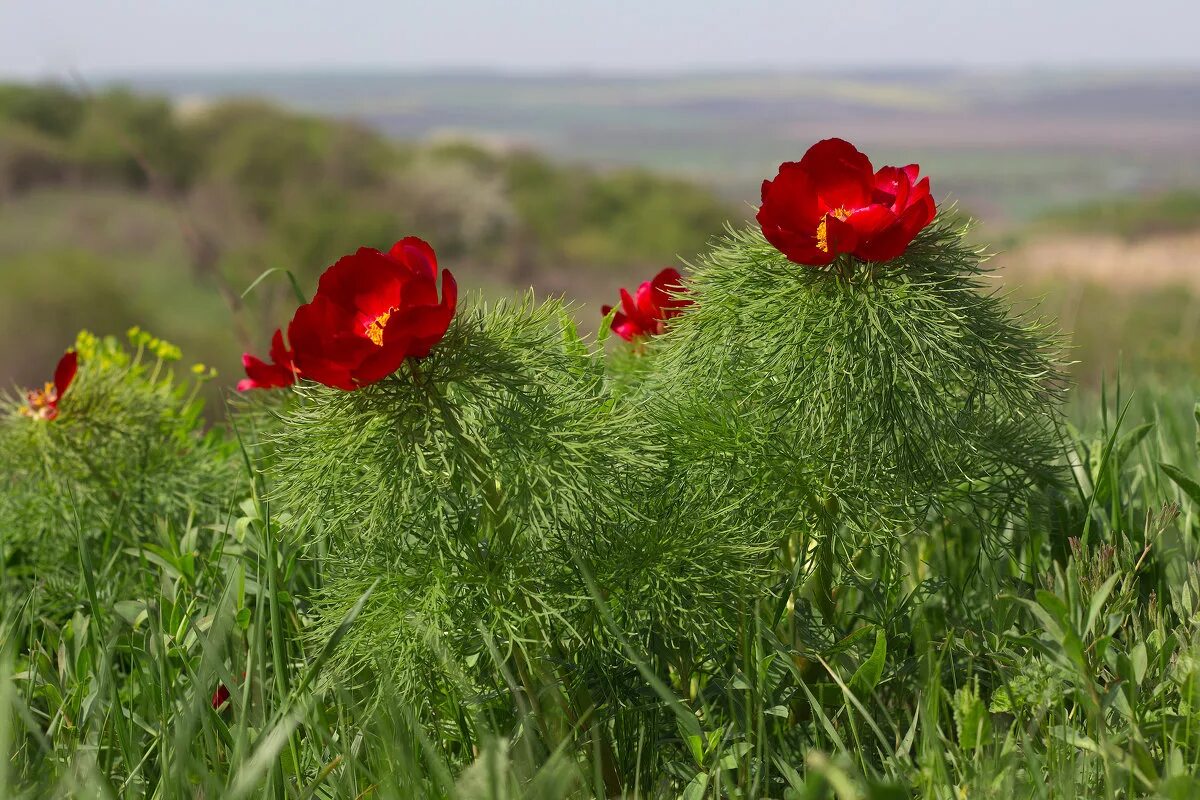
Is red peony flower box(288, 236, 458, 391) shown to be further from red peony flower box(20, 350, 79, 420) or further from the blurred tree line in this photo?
the blurred tree line

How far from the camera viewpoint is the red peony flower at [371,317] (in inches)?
51.1

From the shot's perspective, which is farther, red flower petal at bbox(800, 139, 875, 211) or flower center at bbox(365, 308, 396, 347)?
red flower petal at bbox(800, 139, 875, 211)

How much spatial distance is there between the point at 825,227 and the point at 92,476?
1571mm

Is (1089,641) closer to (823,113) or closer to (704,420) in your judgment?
(704,420)

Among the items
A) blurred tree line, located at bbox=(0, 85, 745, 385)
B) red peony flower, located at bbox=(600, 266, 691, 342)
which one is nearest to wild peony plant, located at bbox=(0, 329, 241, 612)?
red peony flower, located at bbox=(600, 266, 691, 342)

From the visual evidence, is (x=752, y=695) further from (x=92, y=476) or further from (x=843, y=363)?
(x=92, y=476)

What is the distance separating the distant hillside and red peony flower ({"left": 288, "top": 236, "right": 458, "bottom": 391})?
9153 centimetres

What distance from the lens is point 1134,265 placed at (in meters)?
28.5

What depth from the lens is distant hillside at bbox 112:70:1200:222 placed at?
11056 centimetres

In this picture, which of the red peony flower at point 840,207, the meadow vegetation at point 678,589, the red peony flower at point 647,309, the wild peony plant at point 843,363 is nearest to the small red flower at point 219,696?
the meadow vegetation at point 678,589

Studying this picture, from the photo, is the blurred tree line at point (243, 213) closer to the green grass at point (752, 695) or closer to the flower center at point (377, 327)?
the green grass at point (752, 695)

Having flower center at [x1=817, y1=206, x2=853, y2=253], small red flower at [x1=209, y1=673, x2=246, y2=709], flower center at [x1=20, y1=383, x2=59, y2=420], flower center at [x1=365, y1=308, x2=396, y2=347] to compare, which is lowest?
small red flower at [x1=209, y1=673, x2=246, y2=709]

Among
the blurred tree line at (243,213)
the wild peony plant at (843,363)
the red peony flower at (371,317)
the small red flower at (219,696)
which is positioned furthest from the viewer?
the blurred tree line at (243,213)

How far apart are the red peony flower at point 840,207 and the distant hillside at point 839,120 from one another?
299 feet
